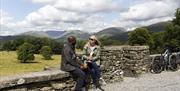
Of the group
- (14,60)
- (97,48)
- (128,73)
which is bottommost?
(14,60)

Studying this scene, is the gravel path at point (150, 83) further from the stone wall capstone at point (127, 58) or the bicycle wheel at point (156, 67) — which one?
the stone wall capstone at point (127, 58)

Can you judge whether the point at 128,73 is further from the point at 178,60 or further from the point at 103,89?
the point at 103,89

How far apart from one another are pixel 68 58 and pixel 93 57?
1764 mm

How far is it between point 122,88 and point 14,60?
11528cm

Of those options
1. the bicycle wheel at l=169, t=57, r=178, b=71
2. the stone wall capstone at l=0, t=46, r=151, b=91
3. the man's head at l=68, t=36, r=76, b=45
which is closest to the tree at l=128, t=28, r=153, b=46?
the bicycle wheel at l=169, t=57, r=178, b=71

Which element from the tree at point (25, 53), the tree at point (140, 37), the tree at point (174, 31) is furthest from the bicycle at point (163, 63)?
the tree at point (25, 53)

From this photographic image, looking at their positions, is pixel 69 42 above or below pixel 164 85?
above

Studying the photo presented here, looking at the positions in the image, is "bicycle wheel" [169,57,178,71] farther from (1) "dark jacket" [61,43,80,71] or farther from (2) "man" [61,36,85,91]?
(1) "dark jacket" [61,43,80,71]

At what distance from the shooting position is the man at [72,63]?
9.61 m

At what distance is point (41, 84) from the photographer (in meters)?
9.19

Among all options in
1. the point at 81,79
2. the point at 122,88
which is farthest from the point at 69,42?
the point at 122,88

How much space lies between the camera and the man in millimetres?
9609

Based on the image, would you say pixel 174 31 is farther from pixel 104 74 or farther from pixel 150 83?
pixel 104 74

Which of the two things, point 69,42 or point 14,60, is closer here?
point 69,42
